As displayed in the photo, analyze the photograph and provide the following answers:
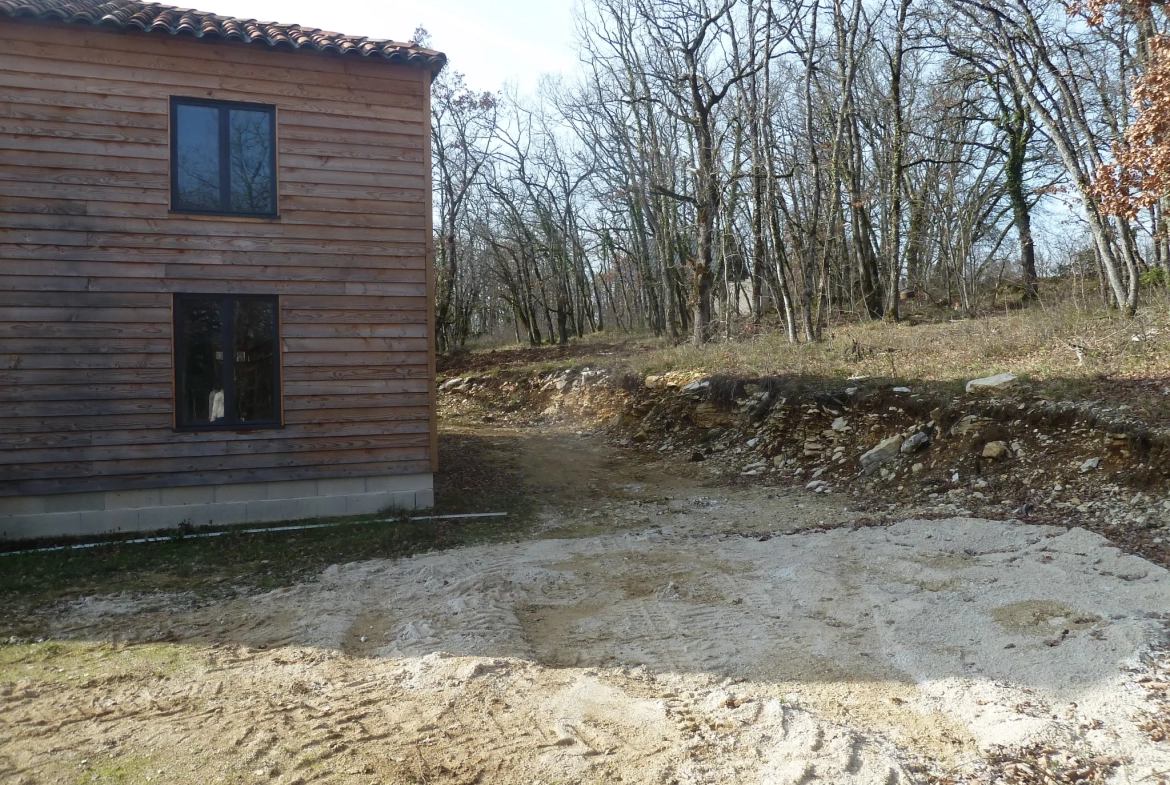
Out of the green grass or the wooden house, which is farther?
the wooden house

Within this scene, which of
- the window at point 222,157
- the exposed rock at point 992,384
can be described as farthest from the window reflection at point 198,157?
the exposed rock at point 992,384

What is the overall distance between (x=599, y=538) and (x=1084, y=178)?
34.5 feet

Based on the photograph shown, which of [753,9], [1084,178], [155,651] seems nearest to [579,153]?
[753,9]

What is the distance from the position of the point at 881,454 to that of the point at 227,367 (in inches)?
337

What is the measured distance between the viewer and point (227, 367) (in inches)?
369

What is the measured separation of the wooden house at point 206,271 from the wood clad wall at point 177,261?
2 cm

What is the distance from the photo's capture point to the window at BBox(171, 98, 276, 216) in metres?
9.25

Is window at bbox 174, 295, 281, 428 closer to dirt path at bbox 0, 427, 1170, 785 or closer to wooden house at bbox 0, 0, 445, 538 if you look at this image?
wooden house at bbox 0, 0, 445, 538

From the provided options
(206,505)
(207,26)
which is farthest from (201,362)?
(207,26)

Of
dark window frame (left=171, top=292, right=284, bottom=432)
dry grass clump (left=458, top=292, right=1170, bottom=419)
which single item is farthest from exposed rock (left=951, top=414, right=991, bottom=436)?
dark window frame (left=171, top=292, right=284, bottom=432)

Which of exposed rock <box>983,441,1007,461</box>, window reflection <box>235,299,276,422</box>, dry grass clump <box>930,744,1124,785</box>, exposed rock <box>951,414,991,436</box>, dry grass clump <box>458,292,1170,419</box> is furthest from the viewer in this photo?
exposed rock <box>951,414,991,436</box>

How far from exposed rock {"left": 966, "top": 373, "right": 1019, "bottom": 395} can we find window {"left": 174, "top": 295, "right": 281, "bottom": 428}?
913 centimetres

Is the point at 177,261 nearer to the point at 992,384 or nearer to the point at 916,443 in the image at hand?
the point at 916,443

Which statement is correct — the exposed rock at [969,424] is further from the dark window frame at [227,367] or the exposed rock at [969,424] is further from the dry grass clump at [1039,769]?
the dark window frame at [227,367]
